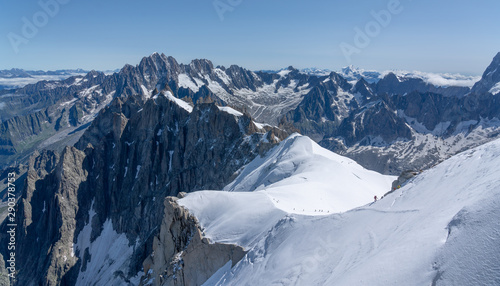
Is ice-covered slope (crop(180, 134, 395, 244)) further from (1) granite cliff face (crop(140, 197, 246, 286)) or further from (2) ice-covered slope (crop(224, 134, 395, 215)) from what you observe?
(1) granite cliff face (crop(140, 197, 246, 286))

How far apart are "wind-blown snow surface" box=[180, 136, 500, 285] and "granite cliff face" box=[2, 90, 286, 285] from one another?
203 ft

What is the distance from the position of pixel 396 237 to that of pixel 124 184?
14397 cm

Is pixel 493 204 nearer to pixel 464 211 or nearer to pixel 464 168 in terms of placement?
pixel 464 211

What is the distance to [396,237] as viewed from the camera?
19.8 m

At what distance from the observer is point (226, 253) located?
34719mm

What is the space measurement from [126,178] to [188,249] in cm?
11772

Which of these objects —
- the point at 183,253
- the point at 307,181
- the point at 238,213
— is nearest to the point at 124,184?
the point at 307,181

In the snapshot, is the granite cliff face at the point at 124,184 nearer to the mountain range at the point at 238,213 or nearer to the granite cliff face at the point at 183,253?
the mountain range at the point at 238,213

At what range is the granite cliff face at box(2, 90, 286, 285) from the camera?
106 meters

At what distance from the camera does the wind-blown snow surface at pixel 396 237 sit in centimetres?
1412

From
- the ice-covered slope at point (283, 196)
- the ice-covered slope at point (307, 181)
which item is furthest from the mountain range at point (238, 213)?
the ice-covered slope at point (307, 181)

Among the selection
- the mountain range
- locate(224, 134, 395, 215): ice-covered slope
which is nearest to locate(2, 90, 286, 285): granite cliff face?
the mountain range

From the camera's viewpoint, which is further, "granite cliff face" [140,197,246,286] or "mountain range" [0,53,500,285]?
"granite cliff face" [140,197,246,286]

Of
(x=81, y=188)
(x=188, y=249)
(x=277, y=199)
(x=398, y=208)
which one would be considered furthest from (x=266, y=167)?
(x=81, y=188)
